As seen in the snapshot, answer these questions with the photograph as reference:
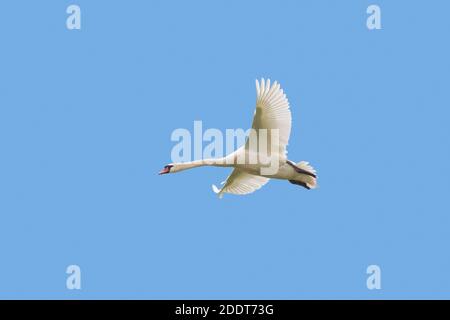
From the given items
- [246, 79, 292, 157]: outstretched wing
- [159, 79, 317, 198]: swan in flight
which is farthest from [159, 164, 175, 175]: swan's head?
[246, 79, 292, 157]: outstretched wing

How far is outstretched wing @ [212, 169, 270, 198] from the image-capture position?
824 inches

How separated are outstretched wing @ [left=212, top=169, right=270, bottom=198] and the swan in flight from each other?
0.50 metres

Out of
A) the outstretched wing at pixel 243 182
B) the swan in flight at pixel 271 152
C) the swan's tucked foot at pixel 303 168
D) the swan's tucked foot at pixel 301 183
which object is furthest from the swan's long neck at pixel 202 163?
the swan's tucked foot at pixel 301 183

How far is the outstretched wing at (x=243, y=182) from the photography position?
2094 centimetres

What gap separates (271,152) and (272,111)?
692mm

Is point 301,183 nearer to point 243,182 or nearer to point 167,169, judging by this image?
point 243,182

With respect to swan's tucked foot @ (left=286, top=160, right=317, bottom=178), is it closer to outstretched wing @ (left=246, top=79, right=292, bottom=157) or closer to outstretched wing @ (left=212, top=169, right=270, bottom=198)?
outstretched wing @ (left=246, top=79, right=292, bottom=157)

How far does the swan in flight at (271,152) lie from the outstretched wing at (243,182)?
1.66ft

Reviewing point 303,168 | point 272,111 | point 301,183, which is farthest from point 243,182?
point 272,111

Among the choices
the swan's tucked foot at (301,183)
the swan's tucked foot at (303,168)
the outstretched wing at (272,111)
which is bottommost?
the swan's tucked foot at (301,183)

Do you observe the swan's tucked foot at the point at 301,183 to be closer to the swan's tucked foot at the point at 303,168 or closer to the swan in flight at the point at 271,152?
the swan in flight at the point at 271,152

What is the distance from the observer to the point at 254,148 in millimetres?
19969

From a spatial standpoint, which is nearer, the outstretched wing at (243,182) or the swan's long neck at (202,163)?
the swan's long neck at (202,163)

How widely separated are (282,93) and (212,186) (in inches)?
91.6
